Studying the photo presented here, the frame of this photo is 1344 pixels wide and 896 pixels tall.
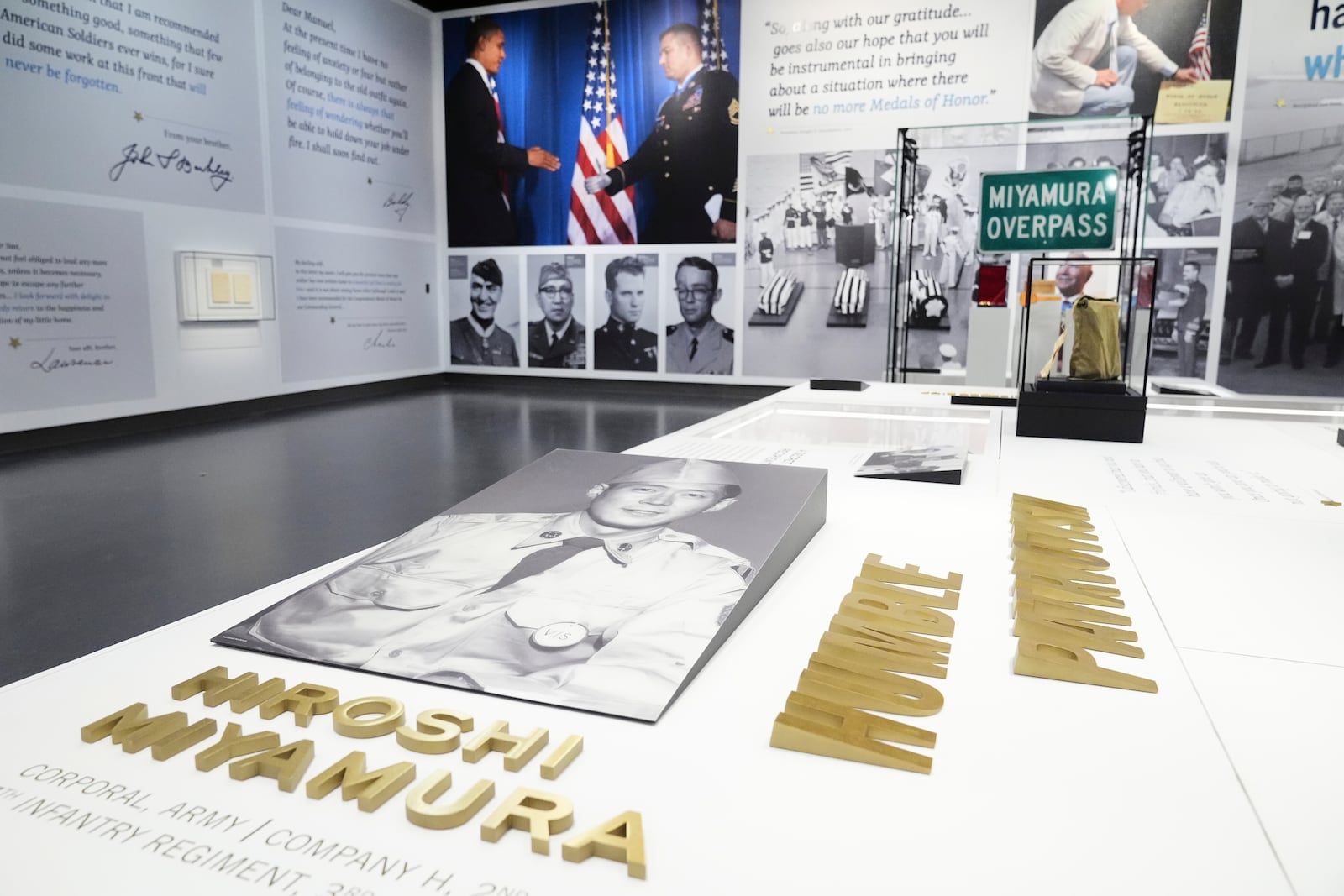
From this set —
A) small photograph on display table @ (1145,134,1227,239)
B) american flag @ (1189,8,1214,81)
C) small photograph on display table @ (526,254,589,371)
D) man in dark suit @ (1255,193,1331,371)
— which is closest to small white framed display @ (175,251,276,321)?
small photograph on display table @ (526,254,589,371)

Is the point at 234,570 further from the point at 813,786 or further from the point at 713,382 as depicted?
the point at 713,382

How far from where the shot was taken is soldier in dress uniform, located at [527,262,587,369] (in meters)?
7.73

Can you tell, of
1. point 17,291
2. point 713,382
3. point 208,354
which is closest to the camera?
point 17,291

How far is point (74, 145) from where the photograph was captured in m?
4.77

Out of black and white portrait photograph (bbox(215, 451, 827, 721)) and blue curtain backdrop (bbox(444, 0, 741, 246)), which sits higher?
blue curtain backdrop (bbox(444, 0, 741, 246))

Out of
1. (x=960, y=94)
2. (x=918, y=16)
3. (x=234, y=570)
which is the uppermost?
(x=918, y=16)

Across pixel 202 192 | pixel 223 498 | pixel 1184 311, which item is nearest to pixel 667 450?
pixel 223 498

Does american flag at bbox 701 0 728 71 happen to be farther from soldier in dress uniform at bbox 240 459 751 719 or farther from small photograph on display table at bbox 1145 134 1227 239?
soldier in dress uniform at bbox 240 459 751 719

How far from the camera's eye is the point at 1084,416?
79.4 inches

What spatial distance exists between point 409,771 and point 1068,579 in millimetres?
709

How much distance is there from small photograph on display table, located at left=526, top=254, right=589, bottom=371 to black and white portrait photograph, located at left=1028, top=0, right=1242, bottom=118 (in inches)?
151

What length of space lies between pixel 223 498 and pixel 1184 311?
6.05 meters

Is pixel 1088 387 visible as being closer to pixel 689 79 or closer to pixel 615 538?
pixel 615 538

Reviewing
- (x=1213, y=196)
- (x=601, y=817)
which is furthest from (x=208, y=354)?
(x=1213, y=196)
